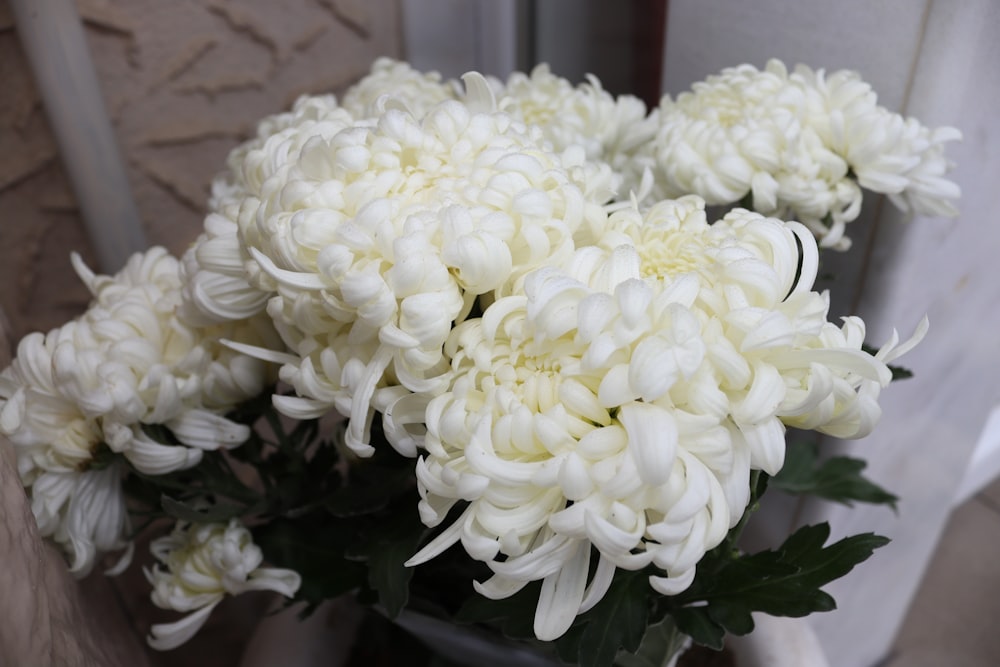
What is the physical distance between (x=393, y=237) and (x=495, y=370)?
0.06 m

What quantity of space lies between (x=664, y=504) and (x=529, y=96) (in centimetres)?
33

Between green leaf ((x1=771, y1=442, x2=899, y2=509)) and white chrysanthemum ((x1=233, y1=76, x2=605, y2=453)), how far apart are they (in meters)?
0.32

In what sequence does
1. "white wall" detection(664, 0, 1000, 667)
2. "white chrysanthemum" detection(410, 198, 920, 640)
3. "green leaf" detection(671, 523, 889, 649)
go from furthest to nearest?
1. "white wall" detection(664, 0, 1000, 667)
2. "green leaf" detection(671, 523, 889, 649)
3. "white chrysanthemum" detection(410, 198, 920, 640)

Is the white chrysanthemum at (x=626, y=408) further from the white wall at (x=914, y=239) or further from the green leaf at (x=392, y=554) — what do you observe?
the white wall at (x=914, y=239)

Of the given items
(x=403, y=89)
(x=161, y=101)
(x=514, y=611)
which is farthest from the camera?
(x=161, y=101)

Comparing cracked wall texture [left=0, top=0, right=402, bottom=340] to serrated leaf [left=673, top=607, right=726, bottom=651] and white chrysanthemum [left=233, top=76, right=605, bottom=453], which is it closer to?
white chrysanthemum [left=233, top=76, right=605, bottom=453]

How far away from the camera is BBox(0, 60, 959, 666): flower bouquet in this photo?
0.82 feet

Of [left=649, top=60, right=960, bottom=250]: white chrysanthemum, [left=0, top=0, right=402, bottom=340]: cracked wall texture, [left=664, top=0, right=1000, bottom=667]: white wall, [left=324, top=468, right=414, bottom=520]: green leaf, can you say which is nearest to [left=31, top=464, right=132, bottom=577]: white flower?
[left=324, top=468, right=414, bottom=520]: green leaf

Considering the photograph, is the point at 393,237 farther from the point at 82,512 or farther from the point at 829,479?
the point at 829,479

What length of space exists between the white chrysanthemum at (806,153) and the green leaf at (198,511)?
290mm

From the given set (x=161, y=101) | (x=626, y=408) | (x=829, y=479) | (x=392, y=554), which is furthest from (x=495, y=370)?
(x=161, y=101)

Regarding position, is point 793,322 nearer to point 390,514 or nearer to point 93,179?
point 390,514

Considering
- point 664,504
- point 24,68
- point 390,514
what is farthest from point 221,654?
point 664,504

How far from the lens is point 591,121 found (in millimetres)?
486
